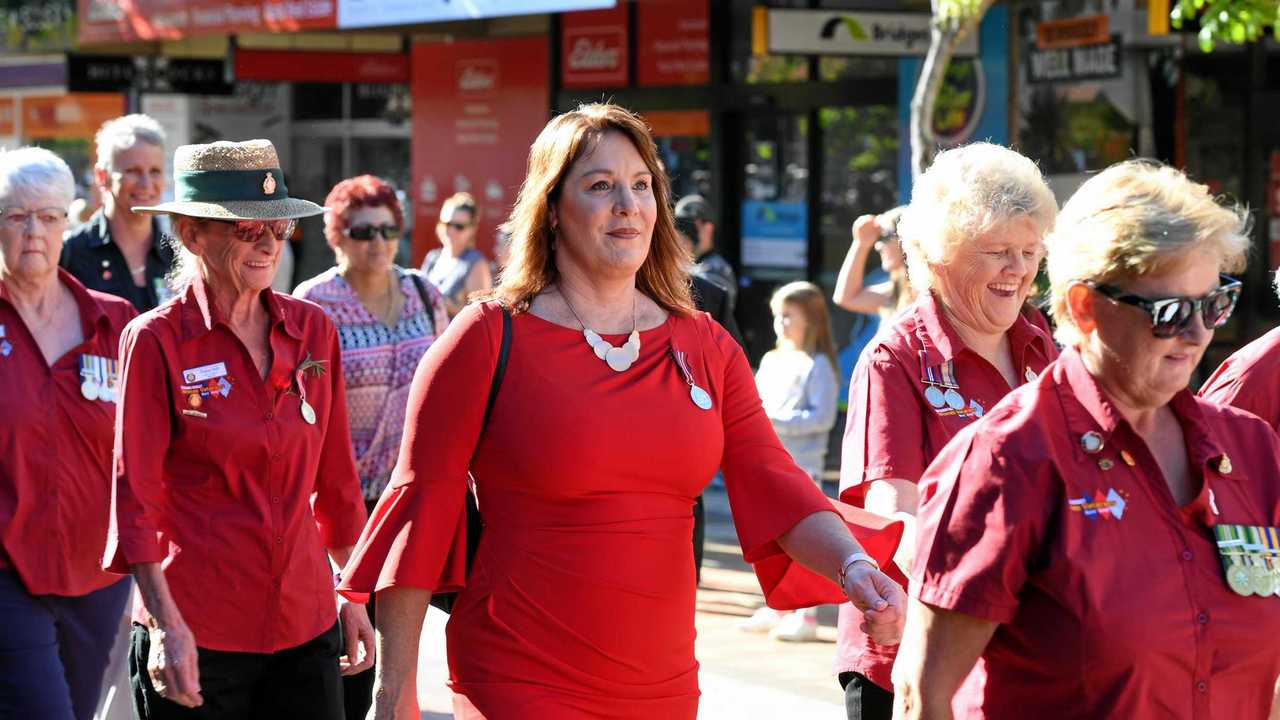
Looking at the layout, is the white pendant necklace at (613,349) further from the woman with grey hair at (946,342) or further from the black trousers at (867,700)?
the black trousers at (867,700)

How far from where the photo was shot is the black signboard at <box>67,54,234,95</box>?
2177 cm

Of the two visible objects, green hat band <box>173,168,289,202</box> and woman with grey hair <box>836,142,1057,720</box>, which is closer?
woman with grey hair <box>836,142,1057,720</box>

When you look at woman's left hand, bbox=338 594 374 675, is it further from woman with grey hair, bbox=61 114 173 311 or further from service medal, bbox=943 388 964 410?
woman with grey hair, bbox=61 114 173 311

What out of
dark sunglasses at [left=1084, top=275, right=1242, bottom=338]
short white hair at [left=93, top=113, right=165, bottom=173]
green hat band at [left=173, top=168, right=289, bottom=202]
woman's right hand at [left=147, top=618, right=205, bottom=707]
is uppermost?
short white hair at [left=93, top=113, right=165, bottom=173]

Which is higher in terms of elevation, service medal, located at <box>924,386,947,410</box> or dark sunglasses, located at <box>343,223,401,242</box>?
dark sunglasses, located at <box>343,223,401,242</box>

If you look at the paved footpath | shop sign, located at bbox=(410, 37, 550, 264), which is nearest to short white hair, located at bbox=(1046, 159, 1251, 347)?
the paved footpath

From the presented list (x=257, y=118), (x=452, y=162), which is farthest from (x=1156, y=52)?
(x=257, y=118)

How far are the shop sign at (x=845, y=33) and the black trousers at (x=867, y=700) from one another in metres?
9.81

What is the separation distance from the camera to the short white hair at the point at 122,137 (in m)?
6.94

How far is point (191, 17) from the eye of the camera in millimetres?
19344

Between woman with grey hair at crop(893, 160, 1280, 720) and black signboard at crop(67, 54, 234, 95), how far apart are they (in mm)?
19464

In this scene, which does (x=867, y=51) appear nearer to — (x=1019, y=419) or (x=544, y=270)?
(x=544, y=270)

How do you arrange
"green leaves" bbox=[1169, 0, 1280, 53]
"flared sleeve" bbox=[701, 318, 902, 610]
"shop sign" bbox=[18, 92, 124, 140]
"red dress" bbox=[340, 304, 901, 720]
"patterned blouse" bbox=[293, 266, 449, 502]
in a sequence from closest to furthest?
"red dress" bbox=[340, 304, 901, 720] < "flared sleeve" bbox=[701, 318, 902, 610] < "patterned blouse" bbox=[293, 266, 449, 502] < "green leaves" bbox=[1169, 0, 1280, 53] < "shop sign" bbox=[18, 92, 124, 140]

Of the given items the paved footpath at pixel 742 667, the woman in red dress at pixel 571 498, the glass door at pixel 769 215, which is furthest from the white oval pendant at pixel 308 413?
the glass door at pixel 769 215
